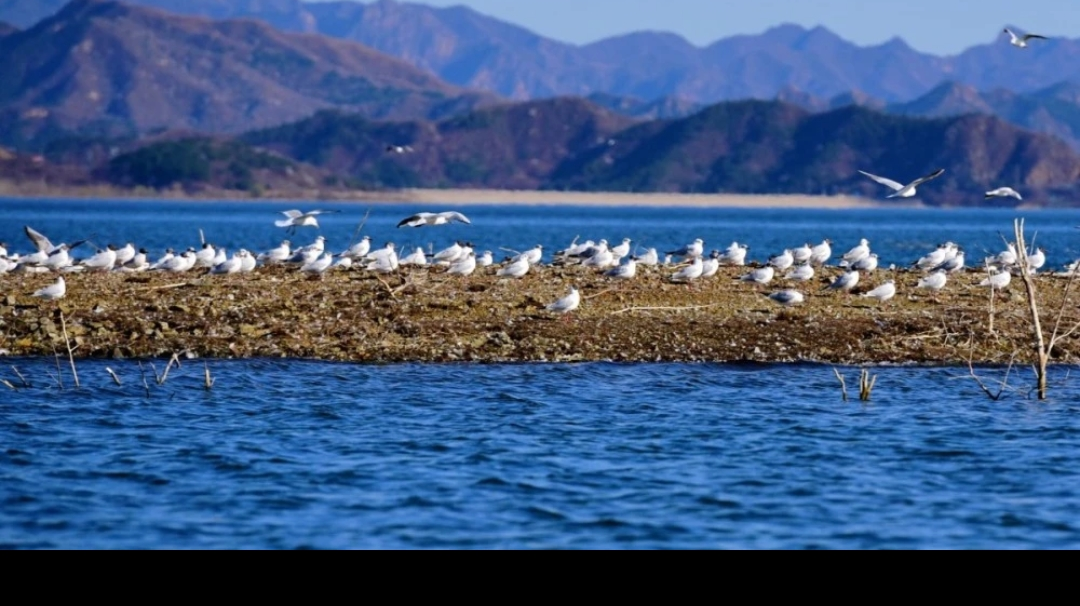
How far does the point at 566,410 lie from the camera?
18.6 meters

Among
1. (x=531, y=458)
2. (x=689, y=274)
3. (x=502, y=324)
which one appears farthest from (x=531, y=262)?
(x=531, y=458)

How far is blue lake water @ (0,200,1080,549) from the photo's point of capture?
13.2 m

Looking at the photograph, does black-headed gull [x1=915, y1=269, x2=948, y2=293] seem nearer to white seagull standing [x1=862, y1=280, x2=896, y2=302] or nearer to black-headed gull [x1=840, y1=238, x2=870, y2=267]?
white seagull standing [x1=862, y1=280, x2=896, y2=302]

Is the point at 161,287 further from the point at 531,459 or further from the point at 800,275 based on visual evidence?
the point at 531,459

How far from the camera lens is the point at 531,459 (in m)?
16.1

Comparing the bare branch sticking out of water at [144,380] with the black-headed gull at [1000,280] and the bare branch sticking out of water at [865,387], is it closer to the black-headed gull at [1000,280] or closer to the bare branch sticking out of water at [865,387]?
the bare branch sticking out of water at [865,387]

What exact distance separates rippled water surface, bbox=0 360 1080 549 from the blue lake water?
4cm

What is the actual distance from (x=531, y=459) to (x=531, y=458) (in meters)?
0.05

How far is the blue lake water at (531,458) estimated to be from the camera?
13.2m

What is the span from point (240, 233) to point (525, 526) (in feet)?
225

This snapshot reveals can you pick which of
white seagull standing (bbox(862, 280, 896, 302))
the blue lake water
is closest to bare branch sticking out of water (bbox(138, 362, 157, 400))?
the blue lake water

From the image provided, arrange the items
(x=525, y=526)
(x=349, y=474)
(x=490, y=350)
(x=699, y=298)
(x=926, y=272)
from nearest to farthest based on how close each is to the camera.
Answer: (x=525, y=526) → (x=349, y=474) → (x=490, y=350) → (x=699, y=298) → (x=926, y=272)
